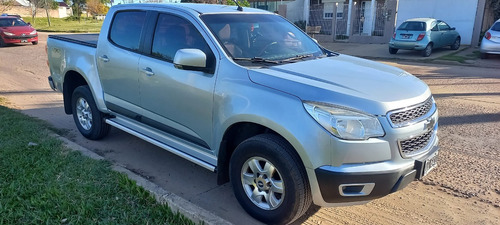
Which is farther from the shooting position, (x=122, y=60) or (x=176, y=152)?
(x=122, y=60)

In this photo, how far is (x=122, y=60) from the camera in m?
4.66

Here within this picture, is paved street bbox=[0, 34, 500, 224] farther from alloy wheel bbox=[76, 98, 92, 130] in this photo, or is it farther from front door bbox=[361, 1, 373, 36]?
front door bbox=[361, 1, 373, 36]

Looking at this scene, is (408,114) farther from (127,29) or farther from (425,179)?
(127,29)

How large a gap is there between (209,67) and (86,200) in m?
1.68

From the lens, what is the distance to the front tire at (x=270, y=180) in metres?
3.04

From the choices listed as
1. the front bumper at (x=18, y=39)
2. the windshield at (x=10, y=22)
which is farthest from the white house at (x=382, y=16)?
the windshield at (x=10, y=22)

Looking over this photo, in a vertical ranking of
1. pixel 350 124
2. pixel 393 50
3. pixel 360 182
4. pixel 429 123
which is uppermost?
Result: pixel 350 124

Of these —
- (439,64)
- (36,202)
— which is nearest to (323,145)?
(36,202)

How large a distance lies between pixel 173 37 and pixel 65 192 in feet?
6.25

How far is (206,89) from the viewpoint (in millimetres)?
3645

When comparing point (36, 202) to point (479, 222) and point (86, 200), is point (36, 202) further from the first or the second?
point (479, 222)

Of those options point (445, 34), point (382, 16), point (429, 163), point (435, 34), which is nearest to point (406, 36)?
point (435, 34)

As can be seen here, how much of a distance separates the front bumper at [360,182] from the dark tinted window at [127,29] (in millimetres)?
2818

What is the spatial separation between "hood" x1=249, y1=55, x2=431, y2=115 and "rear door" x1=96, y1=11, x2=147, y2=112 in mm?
1824
